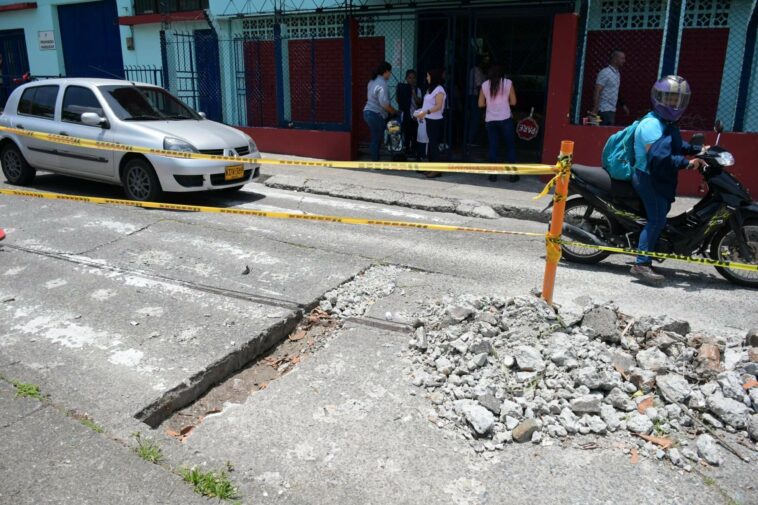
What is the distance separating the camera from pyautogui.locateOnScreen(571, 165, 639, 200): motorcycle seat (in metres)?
6.04

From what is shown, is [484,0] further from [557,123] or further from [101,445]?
[101,445]

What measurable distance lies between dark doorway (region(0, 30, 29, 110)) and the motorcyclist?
20765mm

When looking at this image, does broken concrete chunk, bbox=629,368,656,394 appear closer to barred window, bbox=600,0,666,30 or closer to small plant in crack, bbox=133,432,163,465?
small plant in crack, bbox=133,432,163,465

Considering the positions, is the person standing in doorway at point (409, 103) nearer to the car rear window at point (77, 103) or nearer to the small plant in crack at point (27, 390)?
the car rear window at point (77, 103)

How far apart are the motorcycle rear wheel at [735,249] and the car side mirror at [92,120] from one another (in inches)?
292

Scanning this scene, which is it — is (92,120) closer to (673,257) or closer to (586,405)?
(673,257)

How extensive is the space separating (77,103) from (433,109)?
18.4 feet

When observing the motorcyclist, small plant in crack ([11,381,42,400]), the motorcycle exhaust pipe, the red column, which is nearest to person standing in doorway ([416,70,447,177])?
the red column

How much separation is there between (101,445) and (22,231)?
473 cm

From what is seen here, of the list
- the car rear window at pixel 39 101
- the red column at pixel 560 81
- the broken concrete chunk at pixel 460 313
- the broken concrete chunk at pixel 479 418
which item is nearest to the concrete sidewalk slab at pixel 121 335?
the broken concrete chunk at pixel 460 313

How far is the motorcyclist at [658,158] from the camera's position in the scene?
5.54m

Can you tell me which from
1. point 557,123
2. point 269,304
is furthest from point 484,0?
point 269,304

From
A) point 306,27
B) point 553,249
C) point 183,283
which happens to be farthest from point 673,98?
point 306,27

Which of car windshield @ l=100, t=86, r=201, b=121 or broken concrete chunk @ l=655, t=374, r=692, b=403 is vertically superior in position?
car windshield @ l=100, t=86, r=201, b=121
